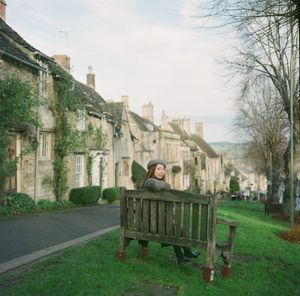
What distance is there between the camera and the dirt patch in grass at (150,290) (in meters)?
5.67

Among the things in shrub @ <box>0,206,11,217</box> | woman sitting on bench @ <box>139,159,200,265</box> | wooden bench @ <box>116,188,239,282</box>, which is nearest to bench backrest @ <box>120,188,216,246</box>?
wooden bench @ <box>116,188,239,282</box>

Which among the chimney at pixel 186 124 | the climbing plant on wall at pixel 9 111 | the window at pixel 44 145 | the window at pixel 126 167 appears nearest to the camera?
the climbing plant on wall at pixel 9 111

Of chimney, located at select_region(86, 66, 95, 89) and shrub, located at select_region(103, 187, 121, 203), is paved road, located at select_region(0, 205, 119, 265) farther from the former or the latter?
chimney, located at select_region(86, 66, 95, 89)

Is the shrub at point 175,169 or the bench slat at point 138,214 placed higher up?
the bench slat at point 138,214

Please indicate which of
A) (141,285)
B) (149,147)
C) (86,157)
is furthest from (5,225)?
(149,147)

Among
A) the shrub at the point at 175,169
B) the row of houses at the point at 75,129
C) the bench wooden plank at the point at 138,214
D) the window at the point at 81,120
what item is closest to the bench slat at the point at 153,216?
the bench wooden plank at the point at 138,214

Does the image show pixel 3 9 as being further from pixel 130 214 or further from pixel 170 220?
pixel 170 220

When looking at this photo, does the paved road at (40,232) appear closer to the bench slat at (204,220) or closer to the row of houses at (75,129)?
the bench slat at (204,220)

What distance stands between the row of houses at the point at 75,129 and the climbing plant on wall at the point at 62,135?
0.26ft

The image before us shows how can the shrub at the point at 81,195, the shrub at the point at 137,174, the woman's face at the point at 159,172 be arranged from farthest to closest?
the shrub at the point at 137,174 → the shrub at the point at 81,195 → the woman's face at the point at 159,172

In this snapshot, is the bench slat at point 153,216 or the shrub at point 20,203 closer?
the bench slat at point 153,216

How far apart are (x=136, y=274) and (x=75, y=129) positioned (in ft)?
62.0

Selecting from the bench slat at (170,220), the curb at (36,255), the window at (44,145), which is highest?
Result: the window at (44,145)

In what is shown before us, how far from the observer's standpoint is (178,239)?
6957mm
